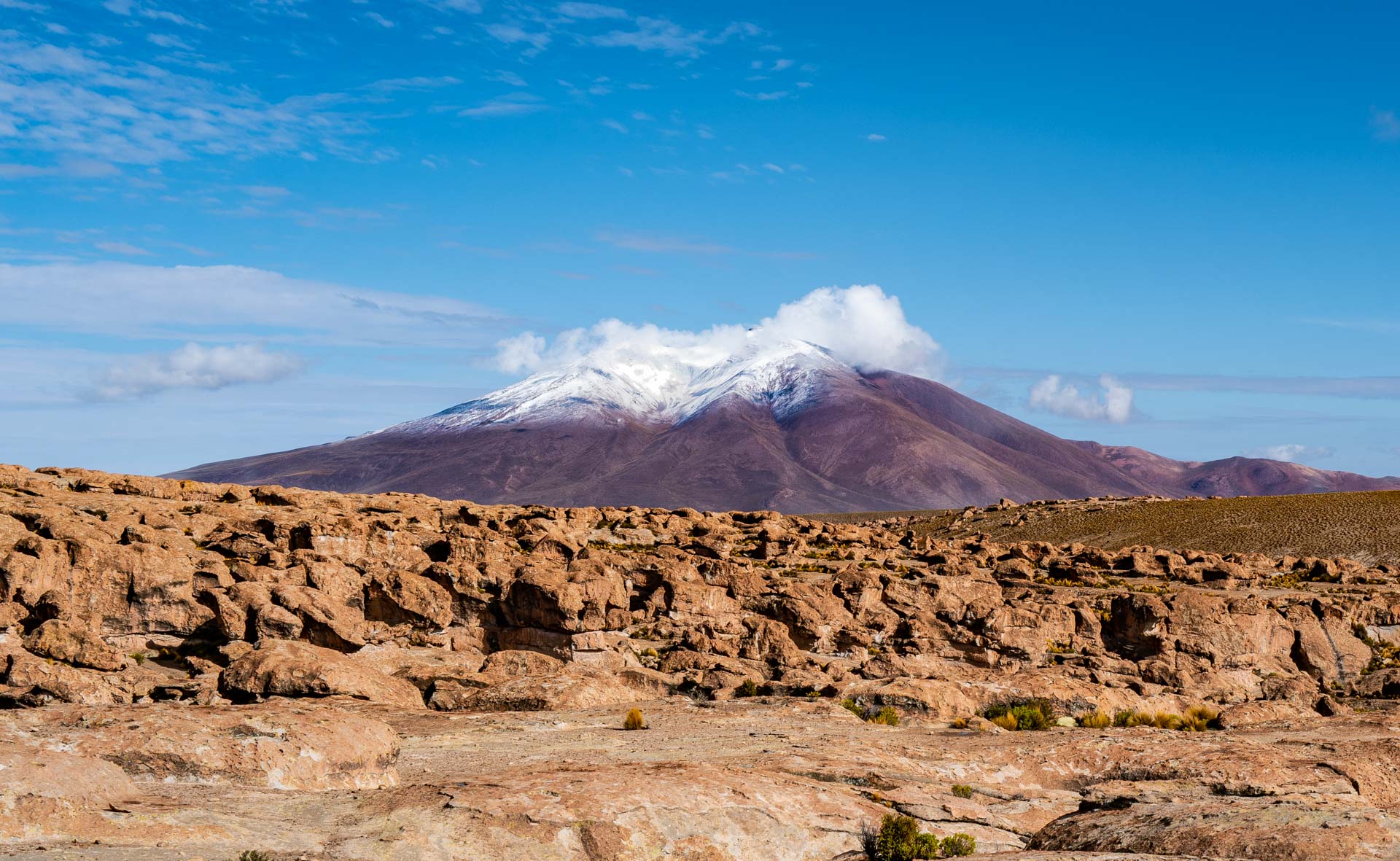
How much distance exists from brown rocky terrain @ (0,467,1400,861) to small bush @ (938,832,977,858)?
1.87ft

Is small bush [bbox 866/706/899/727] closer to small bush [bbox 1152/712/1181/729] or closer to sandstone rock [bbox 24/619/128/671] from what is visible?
small bush [bbox 1152/712/1181/729]

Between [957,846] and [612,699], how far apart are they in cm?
1231

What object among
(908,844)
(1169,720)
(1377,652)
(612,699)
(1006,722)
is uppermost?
(1377,652)

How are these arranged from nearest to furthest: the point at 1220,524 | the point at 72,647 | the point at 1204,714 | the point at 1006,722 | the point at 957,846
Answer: the point at 957,846 → the point at 1006,722 → the point at 72,647 → the point at 1204,714 → the point at 1220,524

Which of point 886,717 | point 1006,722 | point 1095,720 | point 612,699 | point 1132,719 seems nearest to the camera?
point 1006,722

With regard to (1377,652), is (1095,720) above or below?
below

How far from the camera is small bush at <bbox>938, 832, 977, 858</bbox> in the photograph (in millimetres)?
14094

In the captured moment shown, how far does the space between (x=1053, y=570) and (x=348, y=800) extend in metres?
49.1

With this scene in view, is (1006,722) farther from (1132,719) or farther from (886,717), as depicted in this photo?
(1132,719)

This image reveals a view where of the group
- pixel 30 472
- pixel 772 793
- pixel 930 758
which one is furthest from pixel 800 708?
pixel 30 472

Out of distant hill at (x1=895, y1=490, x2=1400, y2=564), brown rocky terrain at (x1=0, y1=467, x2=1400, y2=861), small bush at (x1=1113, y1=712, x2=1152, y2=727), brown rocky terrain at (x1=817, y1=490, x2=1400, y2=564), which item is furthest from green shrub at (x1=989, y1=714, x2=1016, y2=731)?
distant hill at (x1=895, y1=490, x2=1400, y2=564)

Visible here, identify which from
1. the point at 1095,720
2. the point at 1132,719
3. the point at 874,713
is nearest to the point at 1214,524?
the point at 1132,719

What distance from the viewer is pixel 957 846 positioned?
14188 millimetres

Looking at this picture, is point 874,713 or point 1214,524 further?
point 1214,524
